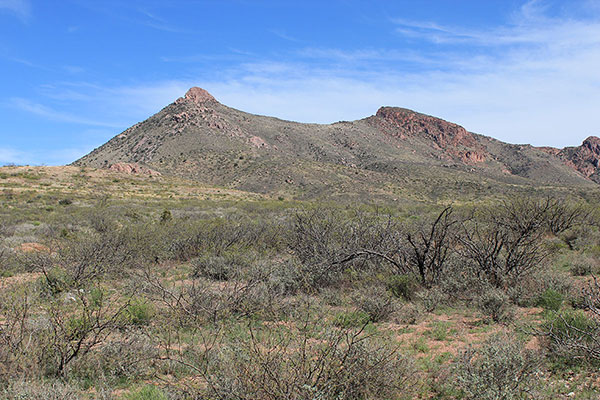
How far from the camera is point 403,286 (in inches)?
356

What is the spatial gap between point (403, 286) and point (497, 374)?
4613mm

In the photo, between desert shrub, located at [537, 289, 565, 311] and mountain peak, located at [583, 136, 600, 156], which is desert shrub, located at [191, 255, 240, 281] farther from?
mountain peak, located at [583, 136, 600, 156]

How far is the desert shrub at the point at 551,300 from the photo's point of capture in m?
7.63

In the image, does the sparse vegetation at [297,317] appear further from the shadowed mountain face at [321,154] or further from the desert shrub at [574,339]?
the shadowed mountain face at [321,154]

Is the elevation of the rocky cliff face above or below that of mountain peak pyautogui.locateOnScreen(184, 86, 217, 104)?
below

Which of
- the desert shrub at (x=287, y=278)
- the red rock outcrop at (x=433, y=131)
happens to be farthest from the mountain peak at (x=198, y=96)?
the desert shrub at (x=287, y=278)

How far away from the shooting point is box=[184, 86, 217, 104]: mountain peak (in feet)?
344

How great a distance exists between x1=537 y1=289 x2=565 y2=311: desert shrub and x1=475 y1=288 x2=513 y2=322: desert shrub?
790 mm

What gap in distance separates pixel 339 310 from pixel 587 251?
39.3ft

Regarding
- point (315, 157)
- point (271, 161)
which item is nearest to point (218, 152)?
point (271, 161)

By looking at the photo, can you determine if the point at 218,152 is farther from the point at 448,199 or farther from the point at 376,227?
the point at 376,227

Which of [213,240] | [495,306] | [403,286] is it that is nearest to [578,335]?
[495,306]

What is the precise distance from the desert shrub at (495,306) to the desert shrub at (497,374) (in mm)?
2535

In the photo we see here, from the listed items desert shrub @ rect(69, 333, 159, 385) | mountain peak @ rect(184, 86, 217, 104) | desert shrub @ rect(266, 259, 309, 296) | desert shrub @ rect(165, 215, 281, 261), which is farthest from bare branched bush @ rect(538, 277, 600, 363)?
mountain peak @ rect(184, 86, 217, 104)
